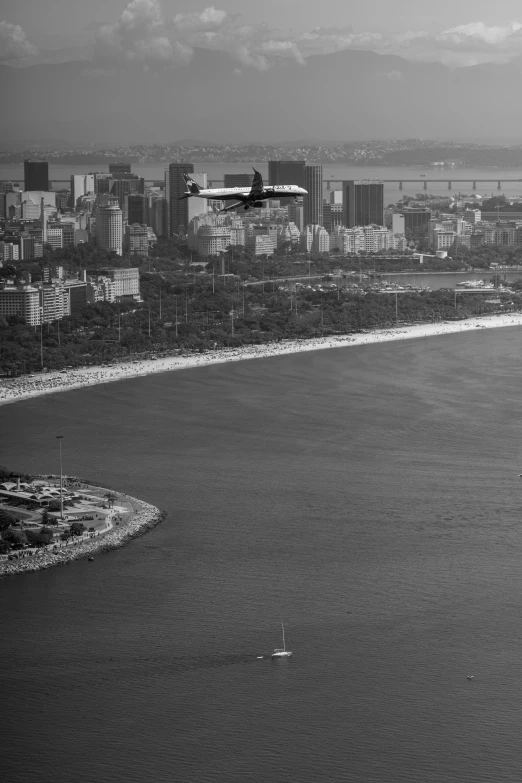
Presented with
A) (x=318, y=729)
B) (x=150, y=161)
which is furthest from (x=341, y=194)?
(x=318, y=729)

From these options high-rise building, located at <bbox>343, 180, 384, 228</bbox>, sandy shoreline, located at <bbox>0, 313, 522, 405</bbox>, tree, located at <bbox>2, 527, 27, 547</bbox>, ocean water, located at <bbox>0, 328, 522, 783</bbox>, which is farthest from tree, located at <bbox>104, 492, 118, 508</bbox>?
high-rise building, located at <bbox>343, 180, 384, 228</bbox>

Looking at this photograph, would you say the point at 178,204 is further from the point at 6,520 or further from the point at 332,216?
the point at 6,520

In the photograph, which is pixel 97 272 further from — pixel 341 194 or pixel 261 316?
pixel 341 194

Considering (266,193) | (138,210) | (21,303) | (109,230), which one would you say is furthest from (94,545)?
(138,210)

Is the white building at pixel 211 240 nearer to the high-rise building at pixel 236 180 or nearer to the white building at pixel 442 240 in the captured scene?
the high-rise building at pixel 236 180

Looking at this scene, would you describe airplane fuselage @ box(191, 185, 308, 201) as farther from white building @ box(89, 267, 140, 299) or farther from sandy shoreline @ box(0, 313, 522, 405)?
white building @ box(89, 267, 140, 299)

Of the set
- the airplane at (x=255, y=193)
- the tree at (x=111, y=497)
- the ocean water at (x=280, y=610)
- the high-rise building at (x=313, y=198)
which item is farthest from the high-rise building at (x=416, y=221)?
the airplane at (x=255, y=193)
